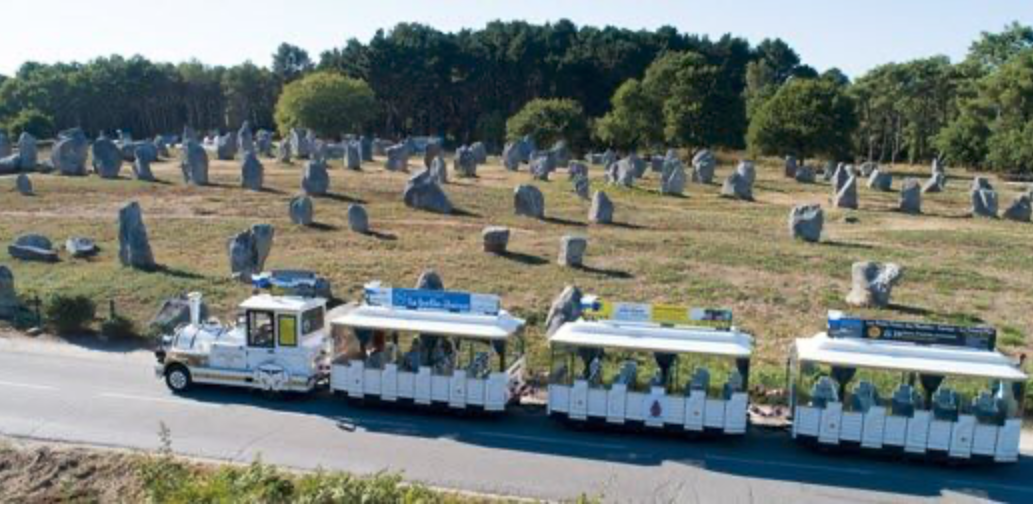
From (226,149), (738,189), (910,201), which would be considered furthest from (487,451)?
(226,149)

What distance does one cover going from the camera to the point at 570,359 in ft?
61.9

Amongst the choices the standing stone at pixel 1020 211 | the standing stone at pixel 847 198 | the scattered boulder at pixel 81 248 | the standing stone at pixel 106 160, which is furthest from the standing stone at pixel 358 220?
the standing stone at pixel 1020 211

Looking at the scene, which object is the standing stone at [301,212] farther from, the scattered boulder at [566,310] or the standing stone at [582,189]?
the scattered boulder at [566,310]

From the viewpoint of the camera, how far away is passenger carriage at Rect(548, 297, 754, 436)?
58.6 feet

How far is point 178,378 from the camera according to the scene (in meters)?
20.4

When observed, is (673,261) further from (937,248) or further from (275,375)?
(275,375)

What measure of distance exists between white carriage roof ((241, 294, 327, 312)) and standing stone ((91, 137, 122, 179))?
37044mm

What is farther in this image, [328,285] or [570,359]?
[328,285]

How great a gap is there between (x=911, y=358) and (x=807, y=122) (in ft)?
178

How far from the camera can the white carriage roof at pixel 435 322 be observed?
1875cm

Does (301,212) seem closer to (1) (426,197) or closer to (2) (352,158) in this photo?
(1) (426,197)

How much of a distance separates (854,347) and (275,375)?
10.9 m

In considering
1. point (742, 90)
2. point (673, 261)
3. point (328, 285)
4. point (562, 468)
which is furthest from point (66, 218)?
point (742, 90)

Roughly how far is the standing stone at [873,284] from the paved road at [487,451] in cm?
1060
